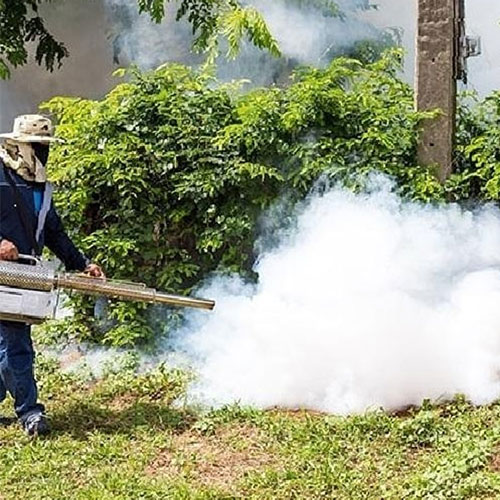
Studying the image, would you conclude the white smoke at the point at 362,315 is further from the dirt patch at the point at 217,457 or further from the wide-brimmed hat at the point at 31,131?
the wide-brimmed hat at the point at 31,131

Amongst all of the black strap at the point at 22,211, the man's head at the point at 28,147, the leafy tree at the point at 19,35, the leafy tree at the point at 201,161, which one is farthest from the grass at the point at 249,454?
the leafy tree at the point at 19,35

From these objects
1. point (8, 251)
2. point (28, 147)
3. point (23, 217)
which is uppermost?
point (28, 147)

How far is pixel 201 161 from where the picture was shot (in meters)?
7.23

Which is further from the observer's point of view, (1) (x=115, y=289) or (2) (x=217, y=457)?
(1) (x=115, y=289)

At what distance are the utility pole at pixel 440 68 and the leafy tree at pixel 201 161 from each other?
0.15 metres

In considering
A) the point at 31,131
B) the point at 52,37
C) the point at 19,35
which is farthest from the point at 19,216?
the point at 52,37

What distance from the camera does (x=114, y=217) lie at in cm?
746

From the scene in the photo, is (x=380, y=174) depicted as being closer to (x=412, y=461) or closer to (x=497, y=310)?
(x=497, y=310)

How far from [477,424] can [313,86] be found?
2985mm

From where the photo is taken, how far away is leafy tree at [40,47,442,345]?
7043mm

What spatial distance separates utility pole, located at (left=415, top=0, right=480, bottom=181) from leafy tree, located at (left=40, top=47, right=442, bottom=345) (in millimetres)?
151

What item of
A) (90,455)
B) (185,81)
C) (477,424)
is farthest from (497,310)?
(185,81)

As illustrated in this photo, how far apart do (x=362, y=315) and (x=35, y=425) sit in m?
2.22

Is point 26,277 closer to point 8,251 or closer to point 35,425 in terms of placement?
point 8,251
